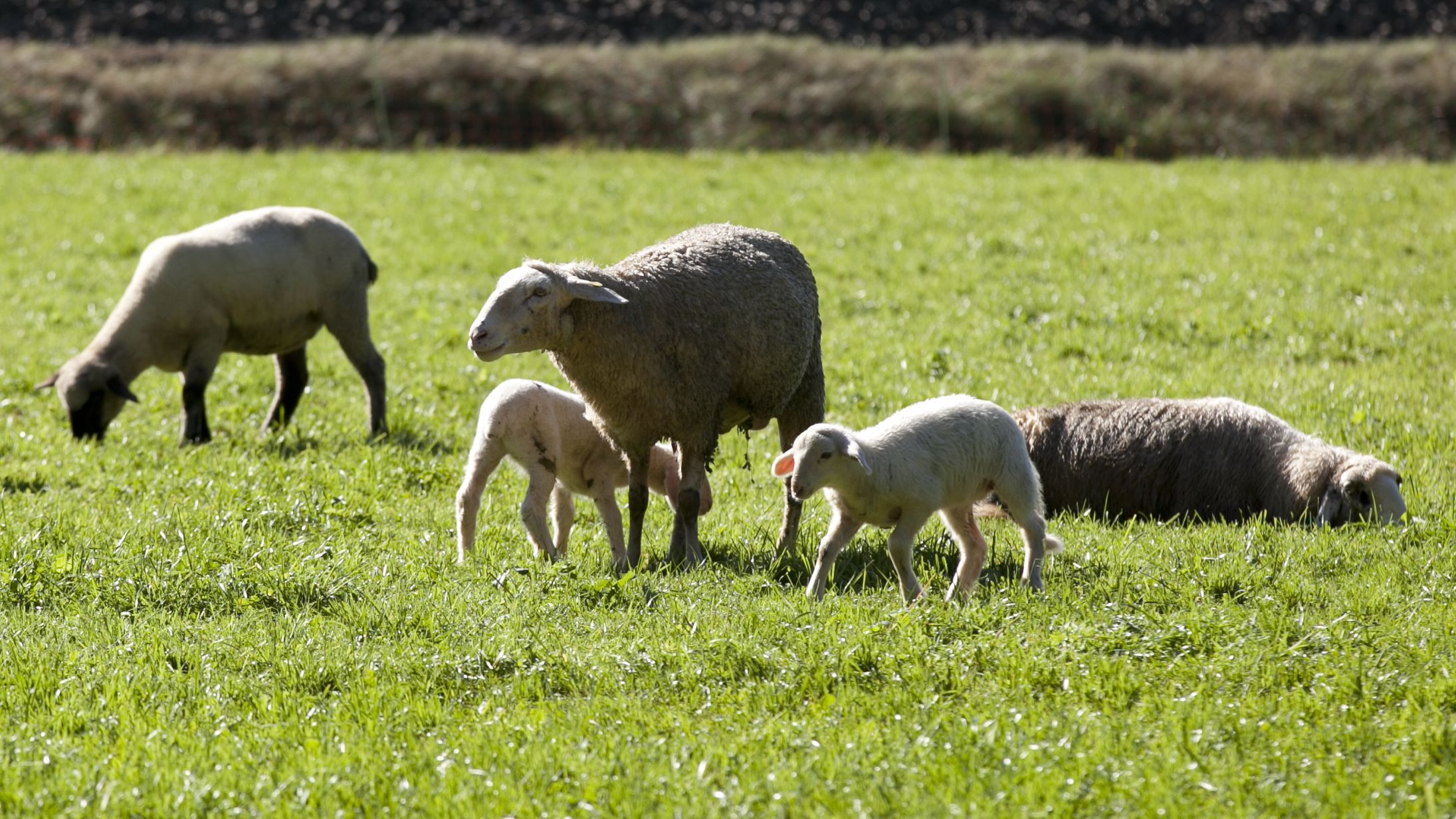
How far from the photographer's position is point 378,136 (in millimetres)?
21891

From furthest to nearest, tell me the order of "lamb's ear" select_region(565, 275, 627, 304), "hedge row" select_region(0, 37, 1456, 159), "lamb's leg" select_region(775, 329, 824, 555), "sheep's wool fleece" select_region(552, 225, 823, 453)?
"hedge row" select_region(0, 37, 1456, 159)
"lamb's leg" select_region(775, 329, 824, 555)
"sheep's wool fleece" select_region(552, 225, 823, 453)
"lamb's ear" select_region(565, 275, 627, 304)

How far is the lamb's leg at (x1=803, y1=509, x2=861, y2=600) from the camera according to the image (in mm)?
6027

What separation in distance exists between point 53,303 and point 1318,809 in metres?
12.0

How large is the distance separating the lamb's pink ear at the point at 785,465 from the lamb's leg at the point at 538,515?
1341mm

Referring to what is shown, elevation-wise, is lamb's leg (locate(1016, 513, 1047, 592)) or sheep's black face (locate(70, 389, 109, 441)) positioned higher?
lamb's leg (locate(1016, 513, 1047, 592))

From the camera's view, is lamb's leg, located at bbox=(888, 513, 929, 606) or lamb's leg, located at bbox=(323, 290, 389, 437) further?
lamb's leg, located at bbox=(323, 290, 389, 437)

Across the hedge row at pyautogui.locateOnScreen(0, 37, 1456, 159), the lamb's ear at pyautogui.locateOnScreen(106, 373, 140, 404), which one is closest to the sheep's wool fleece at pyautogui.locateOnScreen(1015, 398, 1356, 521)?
the lamb's ear at pyautogui.locateOnScreen(106, 373, 140, 404)

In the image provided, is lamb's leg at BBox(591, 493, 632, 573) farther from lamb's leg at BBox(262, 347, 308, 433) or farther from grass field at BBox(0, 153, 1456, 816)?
lamb's leg at BBox(262, 347, 308, 433)

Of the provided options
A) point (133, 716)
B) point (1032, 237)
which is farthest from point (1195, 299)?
point (133, 716)

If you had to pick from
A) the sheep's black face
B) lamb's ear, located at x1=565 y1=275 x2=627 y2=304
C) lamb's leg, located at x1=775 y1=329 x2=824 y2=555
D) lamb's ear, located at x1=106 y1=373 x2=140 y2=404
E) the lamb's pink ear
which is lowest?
the sheep's black face

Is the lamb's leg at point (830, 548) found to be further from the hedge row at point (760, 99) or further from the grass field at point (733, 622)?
the hedge row at point (760, 99)

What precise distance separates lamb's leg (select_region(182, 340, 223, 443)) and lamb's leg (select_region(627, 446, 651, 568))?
12.8ft

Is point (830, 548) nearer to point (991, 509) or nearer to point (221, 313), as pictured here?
point (991, 509)

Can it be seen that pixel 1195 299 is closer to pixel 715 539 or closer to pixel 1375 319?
pixel 1375 319
